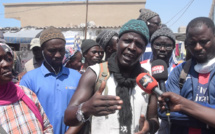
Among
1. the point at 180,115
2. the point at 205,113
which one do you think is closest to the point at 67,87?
the point at 180,115

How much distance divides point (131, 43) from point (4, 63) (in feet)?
4.05

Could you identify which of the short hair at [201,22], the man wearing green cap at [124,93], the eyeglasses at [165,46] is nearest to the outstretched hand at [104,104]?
the man wearing green cap at [124,93]

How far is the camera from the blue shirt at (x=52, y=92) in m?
2.95

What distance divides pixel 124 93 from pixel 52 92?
1142 millimetres

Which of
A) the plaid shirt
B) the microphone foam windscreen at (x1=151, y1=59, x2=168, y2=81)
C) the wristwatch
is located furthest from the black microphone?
the plaid shirt

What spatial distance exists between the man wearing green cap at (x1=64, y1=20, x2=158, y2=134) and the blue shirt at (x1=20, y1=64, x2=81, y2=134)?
34.0 inches

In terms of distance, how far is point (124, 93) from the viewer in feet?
7.23

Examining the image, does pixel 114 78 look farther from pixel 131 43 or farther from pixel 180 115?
pixel 180 115

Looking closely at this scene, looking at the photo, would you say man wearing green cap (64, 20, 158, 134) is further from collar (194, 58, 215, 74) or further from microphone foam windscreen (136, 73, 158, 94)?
collar (194, 58, 215, 74)

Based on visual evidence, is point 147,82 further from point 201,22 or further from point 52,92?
point 52,92

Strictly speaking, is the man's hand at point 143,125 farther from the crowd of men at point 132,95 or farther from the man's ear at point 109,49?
the man's ear at point 109,49

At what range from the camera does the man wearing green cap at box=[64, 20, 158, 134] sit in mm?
2148

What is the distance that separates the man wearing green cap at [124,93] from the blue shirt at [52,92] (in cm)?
86

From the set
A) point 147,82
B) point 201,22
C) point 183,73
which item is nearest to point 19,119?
point 147,82
